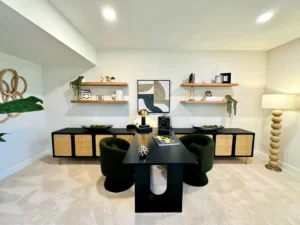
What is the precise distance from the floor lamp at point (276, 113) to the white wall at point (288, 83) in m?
0.25

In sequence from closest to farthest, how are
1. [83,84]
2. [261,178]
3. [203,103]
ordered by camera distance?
[261,178] < [83,84] < [203,103]

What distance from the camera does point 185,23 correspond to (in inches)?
86.4

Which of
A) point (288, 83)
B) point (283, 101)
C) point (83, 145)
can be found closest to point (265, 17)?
point (283, 101)

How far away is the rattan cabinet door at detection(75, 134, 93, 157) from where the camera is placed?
2977 mm

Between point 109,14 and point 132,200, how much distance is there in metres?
2.55

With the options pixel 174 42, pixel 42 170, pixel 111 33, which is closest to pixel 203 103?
pixel 174 42

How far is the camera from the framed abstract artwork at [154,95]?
11.1ft

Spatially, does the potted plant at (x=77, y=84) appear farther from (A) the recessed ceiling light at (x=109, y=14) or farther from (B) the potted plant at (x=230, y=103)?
(B) the potted plant at (x=230, y=103)

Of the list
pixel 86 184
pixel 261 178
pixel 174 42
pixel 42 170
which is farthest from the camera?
pixel 174 42

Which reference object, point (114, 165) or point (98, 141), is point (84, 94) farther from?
point (114, 165)

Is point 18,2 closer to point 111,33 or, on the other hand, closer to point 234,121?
point 111,33

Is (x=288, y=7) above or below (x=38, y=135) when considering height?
above

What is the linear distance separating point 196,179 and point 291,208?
3.83ft

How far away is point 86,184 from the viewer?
7.52 ft
